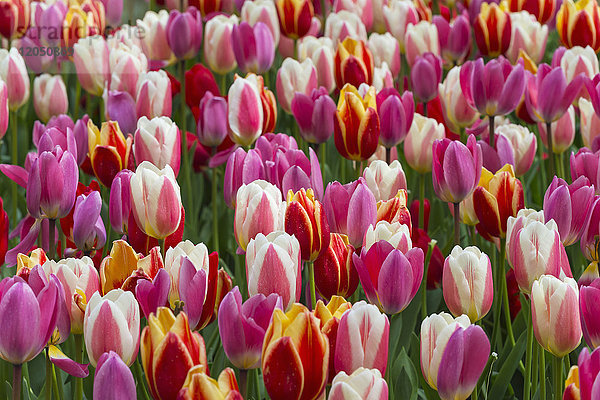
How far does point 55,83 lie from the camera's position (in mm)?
2572

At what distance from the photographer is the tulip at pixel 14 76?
2.36m

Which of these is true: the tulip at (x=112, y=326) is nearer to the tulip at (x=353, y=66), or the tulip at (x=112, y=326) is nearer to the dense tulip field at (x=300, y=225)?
the dense tulip field at (x=300, y=225)

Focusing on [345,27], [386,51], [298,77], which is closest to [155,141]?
[298,77]

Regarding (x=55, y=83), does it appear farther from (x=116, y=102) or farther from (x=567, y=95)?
(x=567, y=95)

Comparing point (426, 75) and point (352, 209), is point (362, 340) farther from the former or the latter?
point (426, 75)

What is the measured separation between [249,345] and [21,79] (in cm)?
155

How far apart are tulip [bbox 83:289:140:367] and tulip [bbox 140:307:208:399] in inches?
4.8

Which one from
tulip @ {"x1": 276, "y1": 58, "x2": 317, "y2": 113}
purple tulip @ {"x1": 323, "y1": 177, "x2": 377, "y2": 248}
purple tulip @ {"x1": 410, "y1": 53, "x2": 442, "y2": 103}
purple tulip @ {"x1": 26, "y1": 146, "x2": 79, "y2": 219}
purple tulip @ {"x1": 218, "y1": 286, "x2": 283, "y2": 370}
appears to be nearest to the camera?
purple tulip @ {"x1": 218, "y1": 286, "x2": 283, "y2": 370}

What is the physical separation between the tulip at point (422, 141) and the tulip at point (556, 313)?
0.95 m

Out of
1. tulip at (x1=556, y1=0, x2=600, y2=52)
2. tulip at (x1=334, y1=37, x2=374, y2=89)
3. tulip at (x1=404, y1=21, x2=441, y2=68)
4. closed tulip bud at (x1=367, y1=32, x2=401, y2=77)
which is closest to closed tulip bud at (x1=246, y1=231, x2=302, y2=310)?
tulip at (x1=334, y1=37, x2=374, y2=89)

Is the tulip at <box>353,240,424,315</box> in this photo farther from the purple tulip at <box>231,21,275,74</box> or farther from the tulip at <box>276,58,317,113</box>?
the purple tulip at <box>231,21,275,74</box>

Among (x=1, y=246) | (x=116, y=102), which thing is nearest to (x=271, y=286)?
(x=1, y=246)

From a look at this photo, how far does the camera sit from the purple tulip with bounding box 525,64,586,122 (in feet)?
6.86

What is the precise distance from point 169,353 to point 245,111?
111 cm
